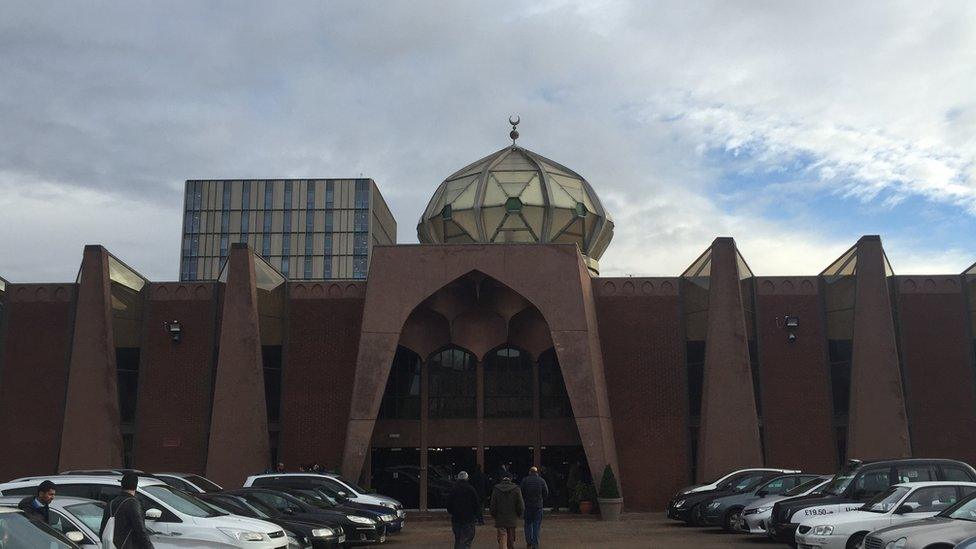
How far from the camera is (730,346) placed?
27781mm

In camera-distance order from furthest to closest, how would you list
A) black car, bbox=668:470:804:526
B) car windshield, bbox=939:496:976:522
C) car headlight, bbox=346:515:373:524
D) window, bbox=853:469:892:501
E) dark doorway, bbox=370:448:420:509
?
dark doorway, bbox=370:448:420:509
black car, bbox=668:470:804:526
car headlight, bbox=346:515:373:524
window, bbox=853:469:892:501
car windshield, bbox=939:496:976:522

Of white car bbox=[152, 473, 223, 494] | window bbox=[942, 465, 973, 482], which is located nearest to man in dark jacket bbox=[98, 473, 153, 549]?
white car bbox=[152, 473, 223, 494]

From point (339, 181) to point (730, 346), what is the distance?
248ft

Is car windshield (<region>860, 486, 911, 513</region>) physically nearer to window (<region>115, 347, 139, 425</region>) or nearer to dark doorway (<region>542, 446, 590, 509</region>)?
dark doorway (<region>542, 446, 590, 509</region>)

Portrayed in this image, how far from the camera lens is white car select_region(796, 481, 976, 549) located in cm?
1338

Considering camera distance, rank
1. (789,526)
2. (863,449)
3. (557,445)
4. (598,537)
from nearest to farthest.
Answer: (789,526) → (598,537) → (863,449) → (557,445)

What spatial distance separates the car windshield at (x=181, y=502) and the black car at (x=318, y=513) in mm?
3693

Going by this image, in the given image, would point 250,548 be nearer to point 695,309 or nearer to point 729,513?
point 729,513

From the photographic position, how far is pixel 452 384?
29547mm

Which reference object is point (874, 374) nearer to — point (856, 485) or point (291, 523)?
point (856, 485)

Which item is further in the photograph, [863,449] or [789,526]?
[863,449]

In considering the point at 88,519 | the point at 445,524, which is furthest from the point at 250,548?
the point at 445,524

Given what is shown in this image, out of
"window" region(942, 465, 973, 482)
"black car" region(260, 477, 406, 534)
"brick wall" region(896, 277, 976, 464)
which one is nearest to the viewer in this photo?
"window" region(942, 465, 973, 482)

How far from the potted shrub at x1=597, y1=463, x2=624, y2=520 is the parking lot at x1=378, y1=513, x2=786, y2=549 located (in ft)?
1.03
